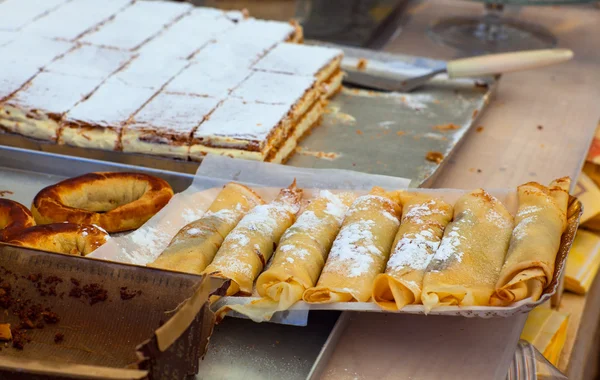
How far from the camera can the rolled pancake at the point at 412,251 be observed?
5.05 ft

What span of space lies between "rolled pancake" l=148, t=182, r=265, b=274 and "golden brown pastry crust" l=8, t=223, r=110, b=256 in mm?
193

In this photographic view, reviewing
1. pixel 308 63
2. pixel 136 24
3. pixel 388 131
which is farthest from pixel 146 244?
pixel 136 24

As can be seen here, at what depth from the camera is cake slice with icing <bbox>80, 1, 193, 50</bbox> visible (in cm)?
304

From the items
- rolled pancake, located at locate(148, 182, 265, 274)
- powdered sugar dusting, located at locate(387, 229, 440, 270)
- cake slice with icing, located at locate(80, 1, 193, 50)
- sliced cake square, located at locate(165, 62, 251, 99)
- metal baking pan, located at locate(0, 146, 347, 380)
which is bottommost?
metal baking pan, located at locate(0, 146, 347, 380)

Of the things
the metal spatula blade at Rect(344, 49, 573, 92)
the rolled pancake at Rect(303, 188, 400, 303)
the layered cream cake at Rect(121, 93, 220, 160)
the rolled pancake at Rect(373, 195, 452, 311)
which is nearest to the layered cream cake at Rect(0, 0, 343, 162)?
the layered cream cake at Rect(121, 93, 220, 160)

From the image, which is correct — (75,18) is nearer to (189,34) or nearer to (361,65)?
(189,34)

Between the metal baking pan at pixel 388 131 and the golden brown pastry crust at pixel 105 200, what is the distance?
0.85ft

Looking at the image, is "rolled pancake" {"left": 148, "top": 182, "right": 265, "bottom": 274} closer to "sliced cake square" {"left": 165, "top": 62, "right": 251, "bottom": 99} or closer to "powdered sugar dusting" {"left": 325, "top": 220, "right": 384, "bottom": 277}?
"powdered sugar dusting" {"left": 325, "top": 220, "right": 384, "bottom": 277}

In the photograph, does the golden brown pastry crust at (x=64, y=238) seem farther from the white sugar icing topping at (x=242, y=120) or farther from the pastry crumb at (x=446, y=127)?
the pastry crumb at (x=446, y=127)

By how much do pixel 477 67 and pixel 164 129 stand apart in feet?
4.34

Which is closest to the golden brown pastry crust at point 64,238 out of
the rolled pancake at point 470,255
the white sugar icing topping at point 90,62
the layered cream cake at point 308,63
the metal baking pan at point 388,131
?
the metal baking pan at point 388,131

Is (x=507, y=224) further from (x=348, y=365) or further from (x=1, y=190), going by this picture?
(x=1, y=190)

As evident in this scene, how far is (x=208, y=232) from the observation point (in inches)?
72.4

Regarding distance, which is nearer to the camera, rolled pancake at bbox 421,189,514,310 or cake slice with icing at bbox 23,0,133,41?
rolled pancake at bbox 421,189,514,310
